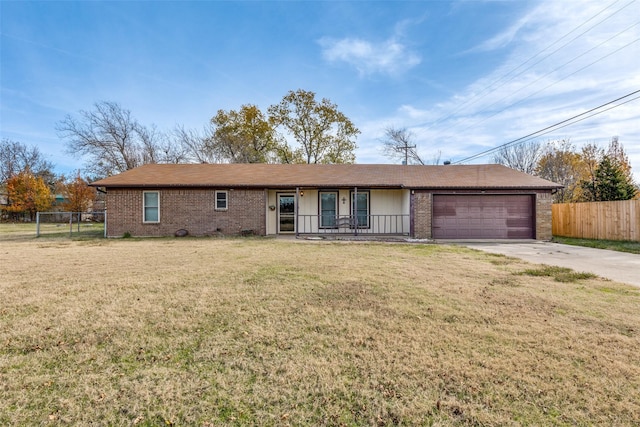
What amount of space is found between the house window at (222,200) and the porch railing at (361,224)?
133 inches

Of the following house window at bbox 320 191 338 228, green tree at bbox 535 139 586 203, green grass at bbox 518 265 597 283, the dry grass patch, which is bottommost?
→ the dry grass patch

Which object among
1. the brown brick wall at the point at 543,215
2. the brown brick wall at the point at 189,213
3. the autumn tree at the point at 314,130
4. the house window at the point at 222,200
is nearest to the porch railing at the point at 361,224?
the brown brick wall at the point at 189,213

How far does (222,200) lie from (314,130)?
16.7m

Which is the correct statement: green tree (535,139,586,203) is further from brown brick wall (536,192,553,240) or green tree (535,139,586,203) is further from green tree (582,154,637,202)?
brown brick wall (536,192,553,240)

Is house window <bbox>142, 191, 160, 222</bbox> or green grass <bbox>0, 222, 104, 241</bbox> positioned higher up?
house window <bbox>142, 191, 160, 222</bbox>

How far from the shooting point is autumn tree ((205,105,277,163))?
28.8m

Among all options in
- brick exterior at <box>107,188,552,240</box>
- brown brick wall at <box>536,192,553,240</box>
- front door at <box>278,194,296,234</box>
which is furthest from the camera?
front door at <box>278,194,296,234</box>

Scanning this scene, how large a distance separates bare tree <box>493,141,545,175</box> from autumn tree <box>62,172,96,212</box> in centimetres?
3867

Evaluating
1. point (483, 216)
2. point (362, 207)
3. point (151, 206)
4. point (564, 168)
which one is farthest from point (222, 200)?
point (564, 168)

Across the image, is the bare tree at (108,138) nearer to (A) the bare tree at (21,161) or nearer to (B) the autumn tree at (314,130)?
(B) the autumn tree at (314,130)

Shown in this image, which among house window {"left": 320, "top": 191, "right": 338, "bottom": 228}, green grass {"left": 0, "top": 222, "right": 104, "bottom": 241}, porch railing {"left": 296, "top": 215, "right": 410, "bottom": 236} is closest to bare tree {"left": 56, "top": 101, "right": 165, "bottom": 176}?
green grass {"left": 0, "top": 222, "right": 104, "bottom": 241}

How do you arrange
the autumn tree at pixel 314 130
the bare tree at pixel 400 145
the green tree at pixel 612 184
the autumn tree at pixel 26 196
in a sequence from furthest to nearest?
1. the bare tree at pixel 400 145
2. the autumn tree at pixel 314 130
3. the autumn tree at pixel 26 196
4. the green tree at pixel 612 184

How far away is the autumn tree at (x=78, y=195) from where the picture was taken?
27188 mm

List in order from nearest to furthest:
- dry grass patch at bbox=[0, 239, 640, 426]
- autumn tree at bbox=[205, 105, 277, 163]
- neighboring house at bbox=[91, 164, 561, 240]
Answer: dry grass patch at bbox=[0, 239, 640, 426]
neighboring house at bbox=[91, 164, 561, 240]
autumn tree at bbox=[205, 105, 277, 163]
